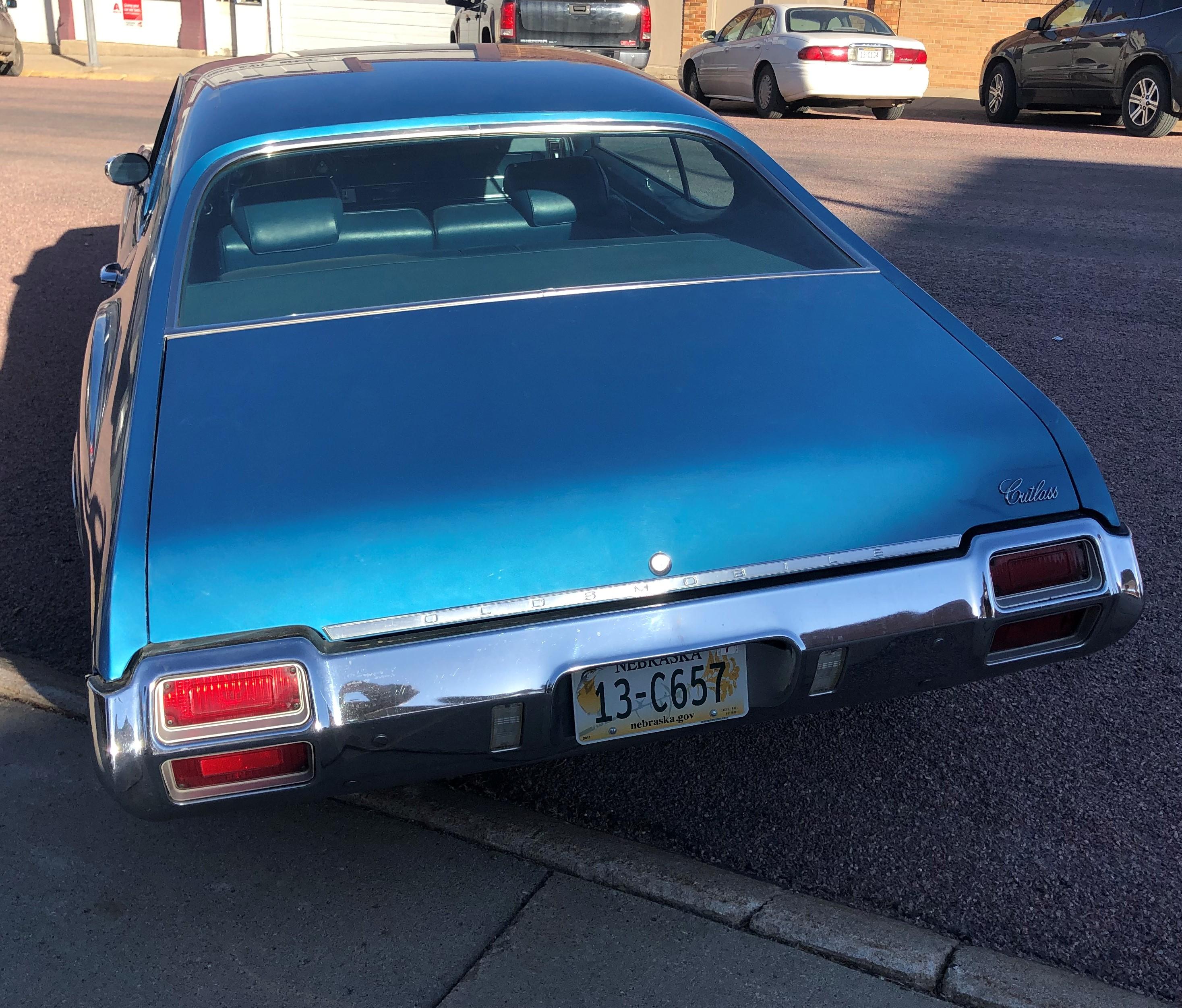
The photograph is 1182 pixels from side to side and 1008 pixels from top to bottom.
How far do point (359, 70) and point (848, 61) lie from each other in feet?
38.0

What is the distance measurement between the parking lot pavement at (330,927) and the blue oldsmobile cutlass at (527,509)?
365 millimetres

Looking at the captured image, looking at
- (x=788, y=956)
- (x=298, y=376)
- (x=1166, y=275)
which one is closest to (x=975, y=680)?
(x=788, y=956)

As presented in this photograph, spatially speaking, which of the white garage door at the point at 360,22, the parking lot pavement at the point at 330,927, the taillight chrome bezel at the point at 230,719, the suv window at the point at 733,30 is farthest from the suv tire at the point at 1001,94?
the taillight chrome bezel at the point at 230,719

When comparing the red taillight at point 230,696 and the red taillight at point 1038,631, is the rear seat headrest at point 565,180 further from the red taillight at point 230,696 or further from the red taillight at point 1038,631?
the red taillight at point 230,696

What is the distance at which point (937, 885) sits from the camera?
229 cm

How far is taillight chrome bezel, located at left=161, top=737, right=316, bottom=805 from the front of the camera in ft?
6.20

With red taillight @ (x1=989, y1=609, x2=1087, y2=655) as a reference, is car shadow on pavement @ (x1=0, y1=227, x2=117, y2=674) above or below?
below

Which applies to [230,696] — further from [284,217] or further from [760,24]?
[760,24]

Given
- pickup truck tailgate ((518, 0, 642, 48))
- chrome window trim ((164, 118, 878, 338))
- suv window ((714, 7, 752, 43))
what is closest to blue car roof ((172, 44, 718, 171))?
chrome window trim ((164, 118, 878, 338))

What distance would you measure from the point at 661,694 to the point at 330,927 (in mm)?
791

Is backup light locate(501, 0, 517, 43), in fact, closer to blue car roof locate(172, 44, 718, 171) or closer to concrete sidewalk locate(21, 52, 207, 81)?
concrete sidewalk locate(21, 52, 207, 81)

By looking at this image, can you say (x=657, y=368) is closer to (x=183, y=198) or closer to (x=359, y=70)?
(x=183, y=198)

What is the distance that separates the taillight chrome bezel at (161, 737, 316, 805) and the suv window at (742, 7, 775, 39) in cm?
1427

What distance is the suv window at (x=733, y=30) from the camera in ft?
50.5
